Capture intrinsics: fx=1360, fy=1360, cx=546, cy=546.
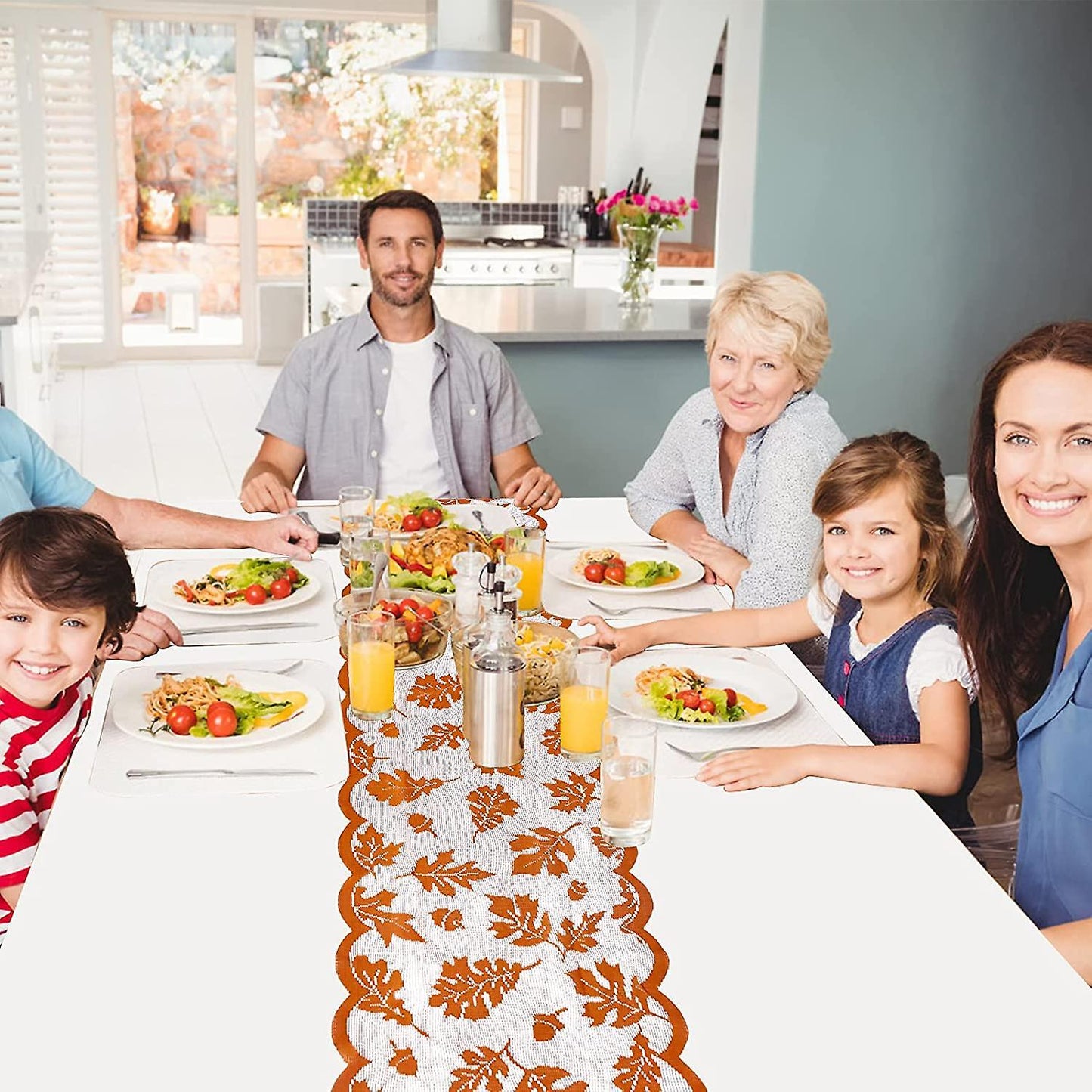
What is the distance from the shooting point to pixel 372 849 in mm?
1370

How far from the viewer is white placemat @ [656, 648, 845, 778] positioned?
1.59 metres

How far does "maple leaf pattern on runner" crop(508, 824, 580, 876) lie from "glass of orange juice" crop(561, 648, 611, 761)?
166 millimetres

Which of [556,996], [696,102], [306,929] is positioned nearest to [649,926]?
[556,996]

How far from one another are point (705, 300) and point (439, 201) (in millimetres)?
4109

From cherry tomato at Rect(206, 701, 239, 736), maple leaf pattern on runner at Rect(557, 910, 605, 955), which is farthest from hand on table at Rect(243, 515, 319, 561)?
maple leaf pattern on runner at Rect(557, 910, 605, 955)

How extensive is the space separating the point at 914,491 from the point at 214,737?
39.8 inches

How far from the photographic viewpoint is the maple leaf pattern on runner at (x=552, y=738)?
1625 millimetres

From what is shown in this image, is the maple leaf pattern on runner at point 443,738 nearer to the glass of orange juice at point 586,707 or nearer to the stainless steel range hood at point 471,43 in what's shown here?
the glass of orange juice at point 586,707

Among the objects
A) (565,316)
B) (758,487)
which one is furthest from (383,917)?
(565,316)

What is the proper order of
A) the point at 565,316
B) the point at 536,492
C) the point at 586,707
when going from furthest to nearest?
1. the point at 565,316
2. the point at 536,492
3. the point at 586,707

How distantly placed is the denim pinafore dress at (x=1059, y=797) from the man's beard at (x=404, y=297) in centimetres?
191

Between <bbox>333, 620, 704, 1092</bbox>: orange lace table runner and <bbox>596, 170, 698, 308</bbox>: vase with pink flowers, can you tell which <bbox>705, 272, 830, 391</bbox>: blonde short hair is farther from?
<bbox>596, 170, 698, 308</bbox>: vase with pink flowers

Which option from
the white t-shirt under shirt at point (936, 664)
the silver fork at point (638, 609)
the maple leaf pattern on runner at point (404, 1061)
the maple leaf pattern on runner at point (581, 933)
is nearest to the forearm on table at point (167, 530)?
the silver fork at point (638, 609)

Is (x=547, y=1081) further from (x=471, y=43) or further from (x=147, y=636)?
(x=471, y=43)
